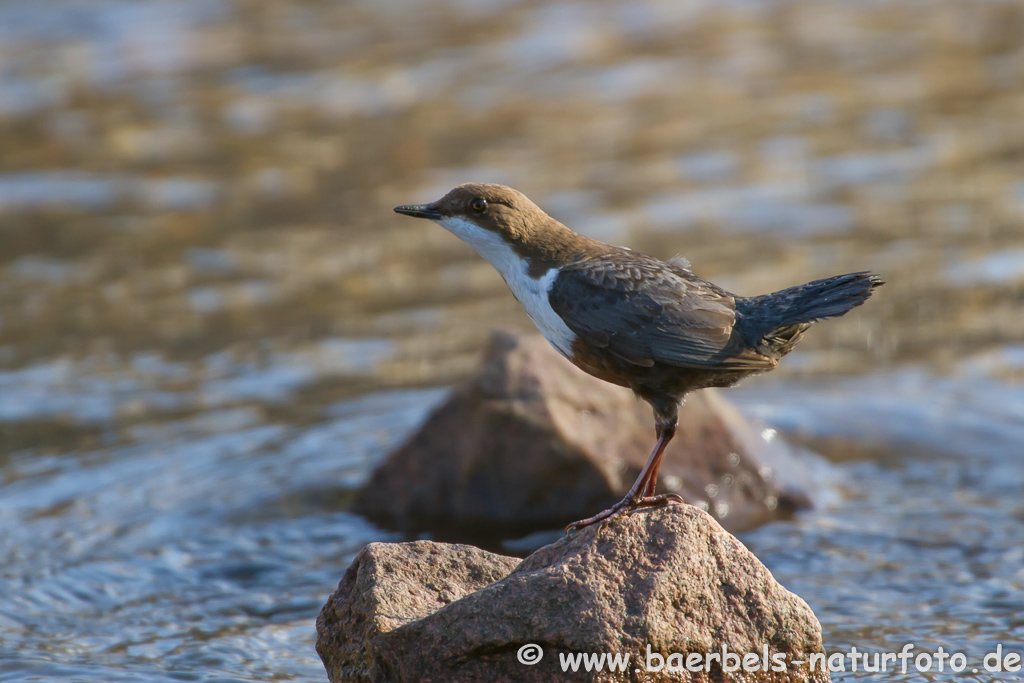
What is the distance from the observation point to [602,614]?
3770 millimetres

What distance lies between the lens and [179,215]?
10.8 m

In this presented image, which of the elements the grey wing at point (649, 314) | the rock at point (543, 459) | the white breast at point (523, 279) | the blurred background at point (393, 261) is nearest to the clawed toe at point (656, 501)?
the grey wing at point (649, 314)

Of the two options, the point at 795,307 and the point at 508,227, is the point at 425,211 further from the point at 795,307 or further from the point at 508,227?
the point at 795,307

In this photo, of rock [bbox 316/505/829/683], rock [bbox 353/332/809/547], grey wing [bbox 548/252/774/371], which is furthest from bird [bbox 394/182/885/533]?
rock [bbox 353/332/809/547]

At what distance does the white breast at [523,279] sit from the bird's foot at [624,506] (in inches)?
23.2

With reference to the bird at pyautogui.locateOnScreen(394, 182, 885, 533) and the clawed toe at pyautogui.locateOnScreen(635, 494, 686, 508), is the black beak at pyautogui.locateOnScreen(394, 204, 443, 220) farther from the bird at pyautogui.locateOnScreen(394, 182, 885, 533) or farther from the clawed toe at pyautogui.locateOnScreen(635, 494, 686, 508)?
the clawed toe at pyautogui.locateOnScreen(635, 494, 686, 508)

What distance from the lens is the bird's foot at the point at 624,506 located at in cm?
414

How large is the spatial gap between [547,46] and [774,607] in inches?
447

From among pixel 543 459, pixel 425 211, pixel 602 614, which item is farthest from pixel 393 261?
pixel 602 614

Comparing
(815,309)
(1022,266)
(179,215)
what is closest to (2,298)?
(179,215)

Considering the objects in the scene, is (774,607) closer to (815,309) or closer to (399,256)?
(815,309)

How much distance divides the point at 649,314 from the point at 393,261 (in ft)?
19.7

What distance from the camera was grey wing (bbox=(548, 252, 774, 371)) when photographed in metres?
4.25

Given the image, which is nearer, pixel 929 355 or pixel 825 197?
pixel 929 355
